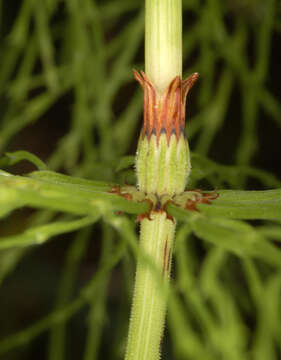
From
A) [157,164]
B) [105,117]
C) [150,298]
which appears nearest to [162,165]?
[157,164]

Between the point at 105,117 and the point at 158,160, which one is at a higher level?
the point at 105,117

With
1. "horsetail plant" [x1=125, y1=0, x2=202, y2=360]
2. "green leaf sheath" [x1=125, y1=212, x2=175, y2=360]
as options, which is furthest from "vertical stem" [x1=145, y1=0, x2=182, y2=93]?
"green leaf sheath" [x1=125, y1=212, x2=175, y2=360]

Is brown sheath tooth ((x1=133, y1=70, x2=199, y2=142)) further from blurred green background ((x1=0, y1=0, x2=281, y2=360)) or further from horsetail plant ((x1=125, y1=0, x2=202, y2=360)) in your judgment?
blurred green background ((x1=0, y1=0, x2=281, y2=360))

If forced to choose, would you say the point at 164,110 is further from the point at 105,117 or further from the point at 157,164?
the point at 105,117

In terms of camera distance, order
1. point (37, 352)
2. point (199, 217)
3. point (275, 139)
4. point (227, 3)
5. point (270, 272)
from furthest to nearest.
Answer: point (37, 352)
point (275, 139)
point (227, 3)
point (270, 272)
point (199, 217)

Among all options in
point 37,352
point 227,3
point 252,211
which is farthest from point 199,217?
point 37,352

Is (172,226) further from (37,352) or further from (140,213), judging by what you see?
(37,352)
